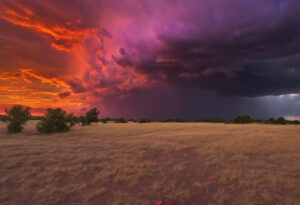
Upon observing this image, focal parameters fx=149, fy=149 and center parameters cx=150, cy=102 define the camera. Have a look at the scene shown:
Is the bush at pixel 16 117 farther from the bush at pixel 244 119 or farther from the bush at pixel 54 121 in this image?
the bush at pixel 244 119

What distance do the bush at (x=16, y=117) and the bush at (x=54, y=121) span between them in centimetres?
310

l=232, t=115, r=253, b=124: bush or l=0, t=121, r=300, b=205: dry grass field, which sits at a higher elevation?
l=232, t=115, r=253, b=124: bush

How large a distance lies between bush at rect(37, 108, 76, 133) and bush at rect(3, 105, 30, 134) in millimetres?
3097

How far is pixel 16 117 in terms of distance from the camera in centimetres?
1984

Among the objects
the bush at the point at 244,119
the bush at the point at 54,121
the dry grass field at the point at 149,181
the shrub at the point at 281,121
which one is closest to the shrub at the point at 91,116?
the bush at the point at 54,121

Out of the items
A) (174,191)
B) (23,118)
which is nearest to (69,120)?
(23,118)

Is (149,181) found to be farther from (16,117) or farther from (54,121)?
(16,117)

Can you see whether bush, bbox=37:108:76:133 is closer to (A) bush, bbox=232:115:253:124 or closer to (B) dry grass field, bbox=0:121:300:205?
(B) dry grass field, bbox=0:121:300:205

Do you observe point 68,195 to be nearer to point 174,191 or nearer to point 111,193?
point 111,193

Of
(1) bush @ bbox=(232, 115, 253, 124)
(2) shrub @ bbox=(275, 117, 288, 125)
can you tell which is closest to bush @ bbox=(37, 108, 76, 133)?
(1) bush @ bbox=(232, 115, 253, 124)

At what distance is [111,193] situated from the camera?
4.24 metres

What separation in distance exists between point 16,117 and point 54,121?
5726mm

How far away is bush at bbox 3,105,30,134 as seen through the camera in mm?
18781

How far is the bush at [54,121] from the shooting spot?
60.2ft
